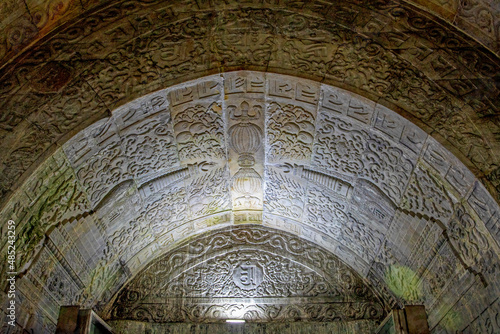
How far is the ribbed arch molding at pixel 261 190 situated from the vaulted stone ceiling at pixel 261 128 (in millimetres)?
24

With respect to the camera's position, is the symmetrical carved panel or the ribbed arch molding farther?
the symmetrical carved panel

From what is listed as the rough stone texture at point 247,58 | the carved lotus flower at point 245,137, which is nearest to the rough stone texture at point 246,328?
the carved lotus flower at point 245,137

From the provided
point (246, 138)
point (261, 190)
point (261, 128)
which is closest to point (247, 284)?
point (261, 190)

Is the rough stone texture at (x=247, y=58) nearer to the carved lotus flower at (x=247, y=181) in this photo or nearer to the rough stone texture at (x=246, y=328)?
the carved lotus flower at (x=247, y=181)

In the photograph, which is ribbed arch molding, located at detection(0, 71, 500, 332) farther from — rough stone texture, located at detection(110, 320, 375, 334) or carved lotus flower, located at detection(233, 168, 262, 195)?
rough stone texture, located at detection(110, 320, 375, 334)

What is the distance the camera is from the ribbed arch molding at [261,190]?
15.9ft

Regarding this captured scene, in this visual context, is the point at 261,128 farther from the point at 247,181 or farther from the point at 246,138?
the point at 247,181

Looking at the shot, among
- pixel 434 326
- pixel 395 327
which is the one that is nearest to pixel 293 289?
pixel 434 326

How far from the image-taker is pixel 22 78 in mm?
4418

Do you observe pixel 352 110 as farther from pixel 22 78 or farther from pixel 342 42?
pixel 22 78

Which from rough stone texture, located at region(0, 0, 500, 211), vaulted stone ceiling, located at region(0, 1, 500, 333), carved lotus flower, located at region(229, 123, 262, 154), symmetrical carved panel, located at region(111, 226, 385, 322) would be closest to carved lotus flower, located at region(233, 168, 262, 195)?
vaulted stone ceiling, located at region(0, 1, 500, 333)

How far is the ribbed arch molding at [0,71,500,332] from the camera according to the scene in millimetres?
4855

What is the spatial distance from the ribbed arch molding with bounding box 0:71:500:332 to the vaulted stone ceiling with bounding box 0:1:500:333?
0.02m

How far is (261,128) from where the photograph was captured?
5824 millimetres
